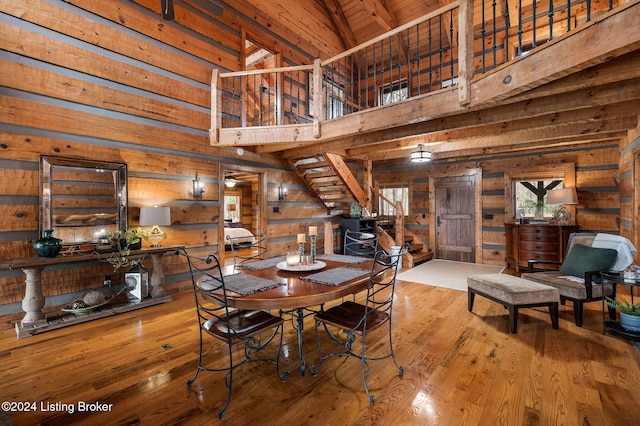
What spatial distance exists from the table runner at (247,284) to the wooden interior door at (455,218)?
19.4ft

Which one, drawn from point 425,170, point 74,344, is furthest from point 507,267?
point 74,344

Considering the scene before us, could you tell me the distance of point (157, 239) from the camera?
3861mm

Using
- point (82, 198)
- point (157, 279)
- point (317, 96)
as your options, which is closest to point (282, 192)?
point (317, 96)

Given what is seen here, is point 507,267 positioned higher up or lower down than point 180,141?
lower down

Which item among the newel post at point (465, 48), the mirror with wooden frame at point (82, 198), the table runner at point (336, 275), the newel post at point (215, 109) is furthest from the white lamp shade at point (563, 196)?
the mirror with wooden frame at point (82, 198)

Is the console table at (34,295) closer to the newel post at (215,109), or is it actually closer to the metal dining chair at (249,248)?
the metal dining chair at (249,248)

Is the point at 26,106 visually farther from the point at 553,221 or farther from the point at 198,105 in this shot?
the point at 553,221

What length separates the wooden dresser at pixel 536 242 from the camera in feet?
16.8

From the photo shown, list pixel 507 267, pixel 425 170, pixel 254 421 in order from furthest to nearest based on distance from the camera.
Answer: pixel 425 170
pixel 507 267
pixel 254 421

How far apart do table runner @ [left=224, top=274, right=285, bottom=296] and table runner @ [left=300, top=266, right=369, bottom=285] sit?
0.26 metres

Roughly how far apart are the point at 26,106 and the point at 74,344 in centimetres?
253

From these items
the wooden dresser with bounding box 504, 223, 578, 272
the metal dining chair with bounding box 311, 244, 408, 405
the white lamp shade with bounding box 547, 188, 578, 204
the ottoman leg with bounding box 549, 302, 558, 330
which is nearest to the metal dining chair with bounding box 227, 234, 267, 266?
the metal dining chair with bounding box 311, 244, 408, 405

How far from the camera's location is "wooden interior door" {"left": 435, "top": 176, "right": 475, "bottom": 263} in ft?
21.9

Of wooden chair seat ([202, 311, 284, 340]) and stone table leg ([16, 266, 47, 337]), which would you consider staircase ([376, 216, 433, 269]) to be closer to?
wooden chair seat ([202, 311, 284, 340])
